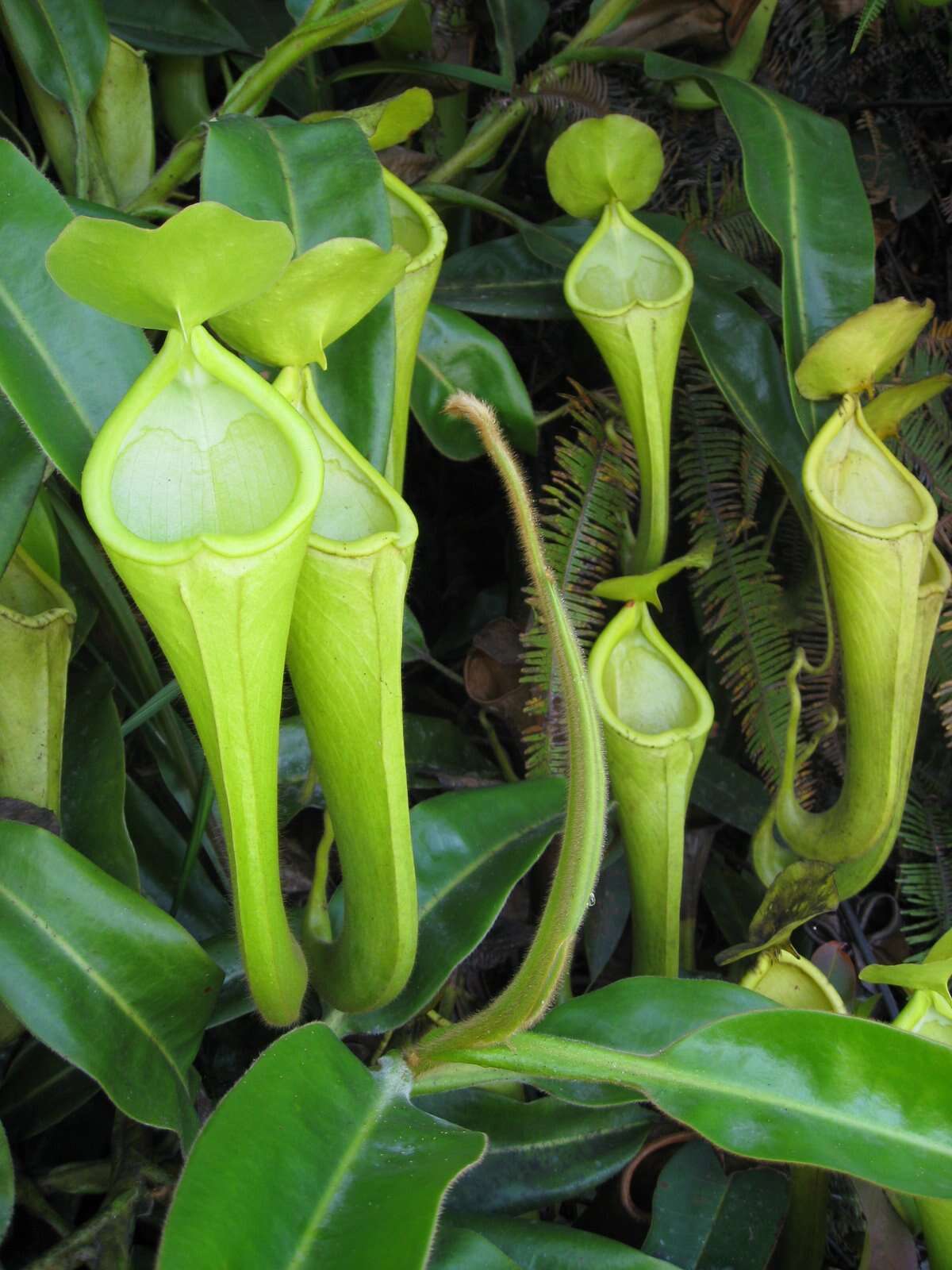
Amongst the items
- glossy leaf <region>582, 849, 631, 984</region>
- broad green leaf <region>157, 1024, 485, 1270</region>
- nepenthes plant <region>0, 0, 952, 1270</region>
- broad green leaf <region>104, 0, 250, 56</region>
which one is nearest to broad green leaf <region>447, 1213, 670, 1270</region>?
nepenthes plant <region>0, 0, 952, 1270</region>

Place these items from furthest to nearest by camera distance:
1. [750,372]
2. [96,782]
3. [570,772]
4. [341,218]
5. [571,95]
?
[571,95], [750,372], [96,782], [341,218], [570,772]

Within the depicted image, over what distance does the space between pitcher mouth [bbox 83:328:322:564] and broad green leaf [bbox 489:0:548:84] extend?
66cm

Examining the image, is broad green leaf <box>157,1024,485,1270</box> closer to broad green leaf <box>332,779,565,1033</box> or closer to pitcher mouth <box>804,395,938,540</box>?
broad green leaf <box>332,779,565,1033</box>

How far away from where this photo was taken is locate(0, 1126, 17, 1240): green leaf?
0.59 meters

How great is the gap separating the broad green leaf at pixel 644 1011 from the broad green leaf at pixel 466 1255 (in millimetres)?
94

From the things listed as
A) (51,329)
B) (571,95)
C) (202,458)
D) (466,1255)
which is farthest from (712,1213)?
(571,95)

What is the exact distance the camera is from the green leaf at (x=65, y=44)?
86 cm

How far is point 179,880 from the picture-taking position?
81 centimetres

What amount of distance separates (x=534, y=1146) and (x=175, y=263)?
0.62 metres

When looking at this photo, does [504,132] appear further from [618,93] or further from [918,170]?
[918,170]

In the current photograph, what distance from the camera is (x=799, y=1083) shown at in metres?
0.58

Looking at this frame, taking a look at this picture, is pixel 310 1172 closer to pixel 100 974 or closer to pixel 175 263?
pixel 100 974

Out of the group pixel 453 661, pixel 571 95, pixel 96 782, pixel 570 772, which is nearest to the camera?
pixel 570 772

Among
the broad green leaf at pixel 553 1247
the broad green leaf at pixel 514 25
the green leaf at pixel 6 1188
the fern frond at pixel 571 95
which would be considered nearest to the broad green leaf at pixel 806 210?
the fern frond at pixel 571 95
